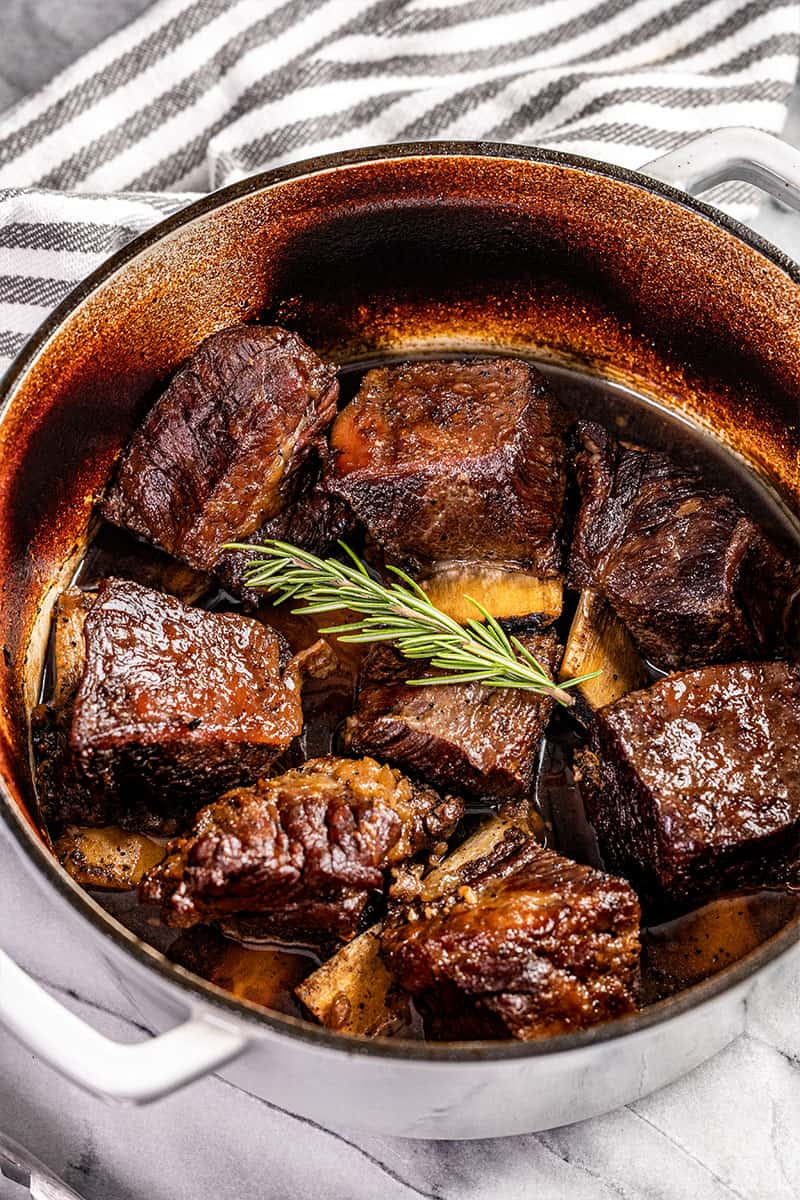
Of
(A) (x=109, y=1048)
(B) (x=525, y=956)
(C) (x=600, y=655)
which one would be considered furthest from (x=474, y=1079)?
(C) (x=600, y=655)

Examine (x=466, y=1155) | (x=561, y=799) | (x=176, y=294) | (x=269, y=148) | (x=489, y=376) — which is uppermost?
(x=269, y=148)

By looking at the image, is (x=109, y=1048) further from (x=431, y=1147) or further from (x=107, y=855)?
(x=431, y=1147)

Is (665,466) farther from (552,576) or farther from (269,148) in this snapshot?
(269,148)

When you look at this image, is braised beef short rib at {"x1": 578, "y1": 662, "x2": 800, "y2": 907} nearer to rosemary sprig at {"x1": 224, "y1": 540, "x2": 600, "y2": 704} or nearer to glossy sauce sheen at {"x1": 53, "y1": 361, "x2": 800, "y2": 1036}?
glossy sauce sheen at {"x1": 53, "y1": 361, "x2": 800, "y2": 1036}

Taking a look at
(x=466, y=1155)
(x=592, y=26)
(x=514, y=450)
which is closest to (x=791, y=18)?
(x=592, y=26)

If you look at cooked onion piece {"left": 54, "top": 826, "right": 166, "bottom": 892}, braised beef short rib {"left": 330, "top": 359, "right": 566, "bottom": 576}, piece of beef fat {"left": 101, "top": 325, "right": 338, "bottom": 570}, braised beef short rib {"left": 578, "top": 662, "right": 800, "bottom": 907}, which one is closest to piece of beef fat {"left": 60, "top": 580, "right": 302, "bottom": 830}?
cooked onion piece {"left": 54, "top": 826, "right": 166, "bottom": 892}
